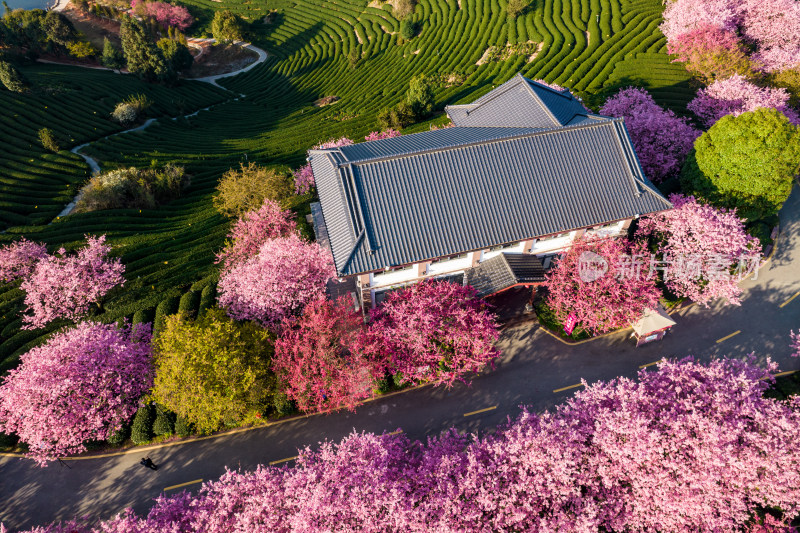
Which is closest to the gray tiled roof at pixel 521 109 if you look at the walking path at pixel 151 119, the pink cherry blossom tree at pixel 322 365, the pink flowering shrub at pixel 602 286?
the pink flowering shrub at pixel 602 286

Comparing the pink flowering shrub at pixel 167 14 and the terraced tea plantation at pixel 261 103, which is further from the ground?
the pink flowering shrub at pixel 167 14

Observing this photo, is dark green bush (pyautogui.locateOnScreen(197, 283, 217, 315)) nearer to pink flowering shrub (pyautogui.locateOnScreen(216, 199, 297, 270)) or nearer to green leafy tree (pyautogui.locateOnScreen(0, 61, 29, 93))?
pink flowering shrub (pyautogui.locateOnScreen(216, 199, 297, 270))

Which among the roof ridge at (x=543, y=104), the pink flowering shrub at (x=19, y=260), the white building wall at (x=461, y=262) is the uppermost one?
the roof ridge at (x=543, y=104)

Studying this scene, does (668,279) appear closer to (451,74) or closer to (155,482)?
(155,482)

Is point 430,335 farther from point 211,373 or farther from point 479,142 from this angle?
point 479,142

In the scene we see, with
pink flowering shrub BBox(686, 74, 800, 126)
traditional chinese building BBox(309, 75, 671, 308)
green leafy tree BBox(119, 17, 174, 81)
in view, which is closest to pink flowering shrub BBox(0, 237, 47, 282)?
traditional chinese building BBox(309, 75, 671, 308)

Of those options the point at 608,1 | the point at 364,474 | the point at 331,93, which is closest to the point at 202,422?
the point at 364,474

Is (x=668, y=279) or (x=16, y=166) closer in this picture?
(x=668, y=279)

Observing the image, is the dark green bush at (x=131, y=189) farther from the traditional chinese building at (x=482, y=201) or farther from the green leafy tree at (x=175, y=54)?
the green leafy tree at (x=175, y=54)
